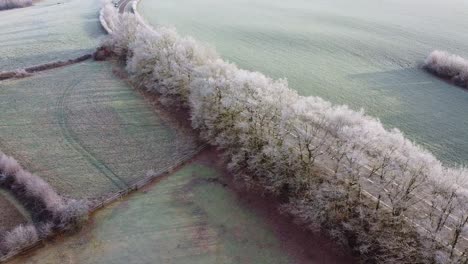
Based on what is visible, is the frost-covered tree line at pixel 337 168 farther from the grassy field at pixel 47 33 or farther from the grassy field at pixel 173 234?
the grassy field at pixel 47 33

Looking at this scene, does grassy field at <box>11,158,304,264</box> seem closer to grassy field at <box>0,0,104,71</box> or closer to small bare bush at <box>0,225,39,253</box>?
small bare bush at <box>0,225,39,253</box>

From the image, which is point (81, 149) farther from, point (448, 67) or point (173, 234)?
point (448, 67)

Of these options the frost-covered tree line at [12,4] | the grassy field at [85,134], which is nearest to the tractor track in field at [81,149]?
the grassy field at [85,134]

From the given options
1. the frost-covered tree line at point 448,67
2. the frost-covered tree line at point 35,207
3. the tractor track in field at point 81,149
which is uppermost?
the frost-covered tree line at point 448,67

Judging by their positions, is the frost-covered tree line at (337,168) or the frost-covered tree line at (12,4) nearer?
the frost-covered tree line at (337,168)

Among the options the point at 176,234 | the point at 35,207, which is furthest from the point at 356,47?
the point at 35,207

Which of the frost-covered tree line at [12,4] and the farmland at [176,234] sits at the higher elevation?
the frost-covered tree line at [12,4]

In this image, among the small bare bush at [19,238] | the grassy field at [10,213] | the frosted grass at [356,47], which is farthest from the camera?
the frosted grass at [356,47]

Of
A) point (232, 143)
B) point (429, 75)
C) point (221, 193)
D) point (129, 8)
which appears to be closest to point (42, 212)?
point (221, 193)
